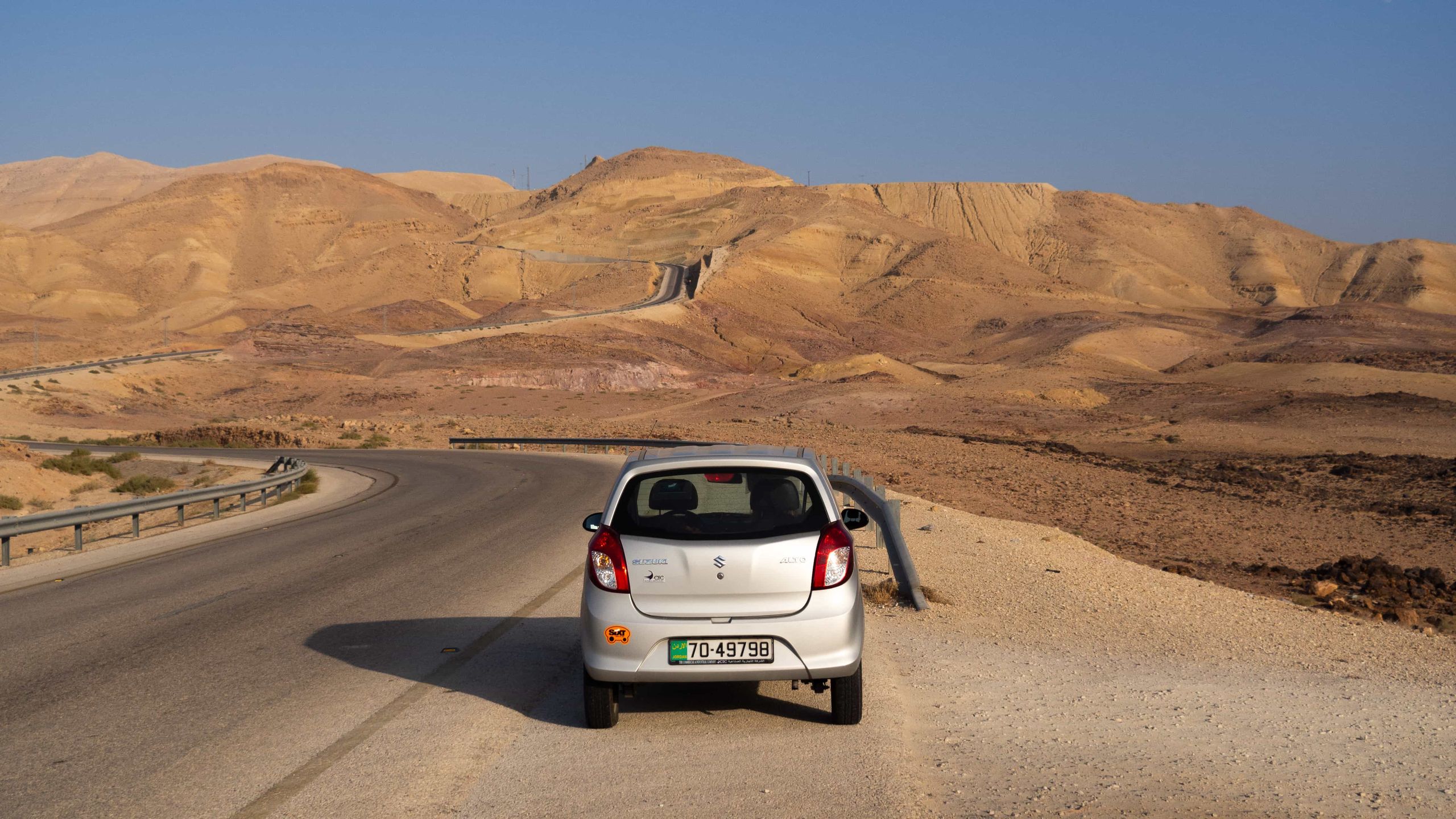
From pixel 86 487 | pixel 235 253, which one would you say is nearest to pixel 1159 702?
pixel 86 487

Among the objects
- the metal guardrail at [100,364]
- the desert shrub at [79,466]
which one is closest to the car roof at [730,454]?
the desert shrub at [79,466]

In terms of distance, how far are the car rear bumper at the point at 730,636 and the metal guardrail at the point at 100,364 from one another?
75120 mm

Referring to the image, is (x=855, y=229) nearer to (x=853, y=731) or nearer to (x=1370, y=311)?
(x=1370, y=311)

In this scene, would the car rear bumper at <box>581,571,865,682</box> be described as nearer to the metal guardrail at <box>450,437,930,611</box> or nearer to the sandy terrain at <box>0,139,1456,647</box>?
the metal guardrail at <box>450,437,930,611</box>

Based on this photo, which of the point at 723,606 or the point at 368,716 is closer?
the point at 723,606

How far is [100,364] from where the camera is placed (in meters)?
78.4

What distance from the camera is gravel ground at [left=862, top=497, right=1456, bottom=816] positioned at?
5824mm

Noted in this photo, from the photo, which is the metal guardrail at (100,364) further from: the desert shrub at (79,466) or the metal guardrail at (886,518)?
the metal guardrail at (886,518)

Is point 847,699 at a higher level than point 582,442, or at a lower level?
higher

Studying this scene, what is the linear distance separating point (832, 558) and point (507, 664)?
3203mm

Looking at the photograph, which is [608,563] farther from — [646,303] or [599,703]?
[646,303]

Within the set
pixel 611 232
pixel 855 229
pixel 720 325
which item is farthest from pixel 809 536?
pixel 611 232

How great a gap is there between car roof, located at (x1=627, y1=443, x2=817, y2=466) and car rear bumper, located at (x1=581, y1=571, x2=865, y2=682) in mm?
911

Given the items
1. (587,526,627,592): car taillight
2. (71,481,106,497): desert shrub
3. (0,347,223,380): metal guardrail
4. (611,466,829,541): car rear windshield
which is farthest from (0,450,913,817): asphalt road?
(0,347,223,380): metal guardrail
